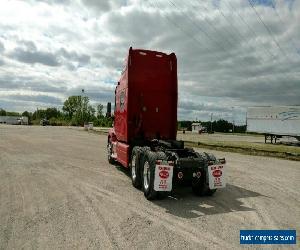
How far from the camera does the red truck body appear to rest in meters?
12.1

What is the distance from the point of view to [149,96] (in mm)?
12312

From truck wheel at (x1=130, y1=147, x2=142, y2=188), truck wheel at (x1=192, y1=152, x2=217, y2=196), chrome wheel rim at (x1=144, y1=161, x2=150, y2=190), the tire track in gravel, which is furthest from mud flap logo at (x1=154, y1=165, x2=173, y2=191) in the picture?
truck wheel at (x1=130, y1=147, x2=142, y2=188)

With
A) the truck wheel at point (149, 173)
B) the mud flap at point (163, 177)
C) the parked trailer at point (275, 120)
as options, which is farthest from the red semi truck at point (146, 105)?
the parked trailer at point (275, 120)

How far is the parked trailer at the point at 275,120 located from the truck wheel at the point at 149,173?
32.1m

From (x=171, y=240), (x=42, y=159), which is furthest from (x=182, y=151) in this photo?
(x=42, y=159)

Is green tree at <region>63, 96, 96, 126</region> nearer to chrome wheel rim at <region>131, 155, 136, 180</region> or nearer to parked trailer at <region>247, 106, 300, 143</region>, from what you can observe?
parked trailer at <region>247, 106, 300, 143</region>

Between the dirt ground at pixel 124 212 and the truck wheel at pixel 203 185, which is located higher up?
the truck wheel at pixel 203 185

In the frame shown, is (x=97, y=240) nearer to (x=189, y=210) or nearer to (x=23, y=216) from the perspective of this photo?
(x=23, y=216)

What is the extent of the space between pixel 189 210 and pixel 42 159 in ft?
33.3

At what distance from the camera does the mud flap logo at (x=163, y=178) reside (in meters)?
8.42

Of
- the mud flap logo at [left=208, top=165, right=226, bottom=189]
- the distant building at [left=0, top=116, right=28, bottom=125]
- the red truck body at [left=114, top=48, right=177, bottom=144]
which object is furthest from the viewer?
the distant building at [left=0, top=116, right=28, bottom=125]

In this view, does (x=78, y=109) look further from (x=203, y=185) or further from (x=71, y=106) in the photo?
(x=203, y=185)

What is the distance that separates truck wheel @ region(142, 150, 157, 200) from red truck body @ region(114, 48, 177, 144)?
2.71m

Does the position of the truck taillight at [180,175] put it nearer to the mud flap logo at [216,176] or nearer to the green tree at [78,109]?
the mud flap logo at [216,176]
